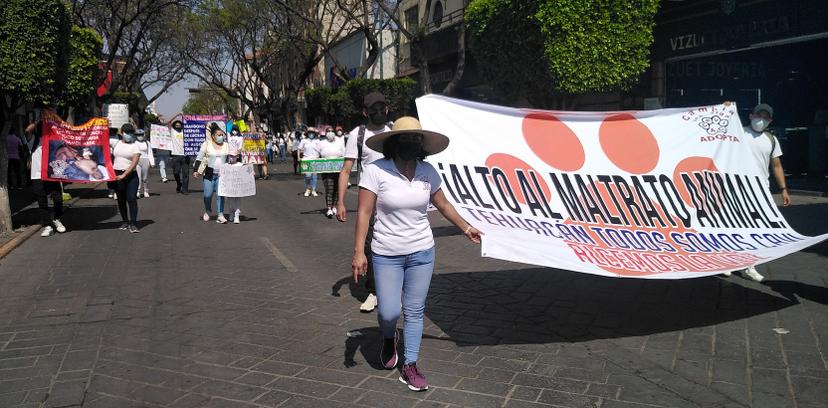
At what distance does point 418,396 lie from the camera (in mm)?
4445

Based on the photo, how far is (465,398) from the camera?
14.4 feet

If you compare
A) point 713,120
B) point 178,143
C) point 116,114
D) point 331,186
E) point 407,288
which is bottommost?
point 407,288

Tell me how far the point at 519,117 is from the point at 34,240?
867cm

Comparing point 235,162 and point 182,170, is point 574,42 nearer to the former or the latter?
point 235,162

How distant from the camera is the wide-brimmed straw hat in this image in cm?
452

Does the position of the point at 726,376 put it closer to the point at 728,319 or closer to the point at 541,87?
the point at 728,319

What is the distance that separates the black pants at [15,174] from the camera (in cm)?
2098

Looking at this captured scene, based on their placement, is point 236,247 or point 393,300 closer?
point 393,300

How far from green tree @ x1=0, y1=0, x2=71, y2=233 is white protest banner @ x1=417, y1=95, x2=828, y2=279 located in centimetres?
727

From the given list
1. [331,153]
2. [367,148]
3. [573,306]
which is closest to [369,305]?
[367,148]

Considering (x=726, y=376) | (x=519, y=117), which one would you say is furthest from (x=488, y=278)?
(x=726, y=376)

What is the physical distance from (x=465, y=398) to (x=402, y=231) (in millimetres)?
1132

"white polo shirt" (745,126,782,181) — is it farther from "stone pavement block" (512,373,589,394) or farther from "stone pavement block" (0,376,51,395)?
"stone pavement block" (0,376,51,395)

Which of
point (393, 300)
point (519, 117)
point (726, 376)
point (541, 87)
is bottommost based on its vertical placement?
point (726, 376)
